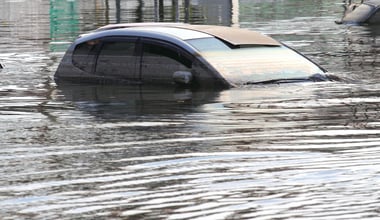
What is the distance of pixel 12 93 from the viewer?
59.2ft

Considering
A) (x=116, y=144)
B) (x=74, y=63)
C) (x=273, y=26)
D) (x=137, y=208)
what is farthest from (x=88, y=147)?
(x=273, y=26)

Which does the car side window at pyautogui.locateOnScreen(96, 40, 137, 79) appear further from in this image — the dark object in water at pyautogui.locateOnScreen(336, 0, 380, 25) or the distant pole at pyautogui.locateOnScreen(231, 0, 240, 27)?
the distant pole at pyautogui.locateOnScreen(231, 0, 240, 27)

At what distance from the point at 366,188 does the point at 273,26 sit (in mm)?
30112

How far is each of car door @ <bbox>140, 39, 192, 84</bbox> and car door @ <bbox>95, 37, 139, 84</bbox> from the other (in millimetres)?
172

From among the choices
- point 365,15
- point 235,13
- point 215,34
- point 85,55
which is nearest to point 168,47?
point 215,34

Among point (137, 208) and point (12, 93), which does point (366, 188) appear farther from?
point (12, 93)

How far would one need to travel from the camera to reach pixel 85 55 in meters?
18.2

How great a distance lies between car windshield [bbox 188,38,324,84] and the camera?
656 inches

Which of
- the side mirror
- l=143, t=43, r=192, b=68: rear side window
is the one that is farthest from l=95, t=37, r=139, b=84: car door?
the side mirror

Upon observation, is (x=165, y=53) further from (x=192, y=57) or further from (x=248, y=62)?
(x=248, y=62)

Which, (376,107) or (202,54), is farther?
(202,54)

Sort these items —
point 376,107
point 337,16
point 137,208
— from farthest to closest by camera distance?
point 337,16 → point 376,107 → point 137,208

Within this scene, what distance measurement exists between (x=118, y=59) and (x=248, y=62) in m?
2.02

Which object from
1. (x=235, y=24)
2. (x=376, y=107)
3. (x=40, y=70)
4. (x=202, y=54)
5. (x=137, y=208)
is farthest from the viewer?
(x=235, y=24)
